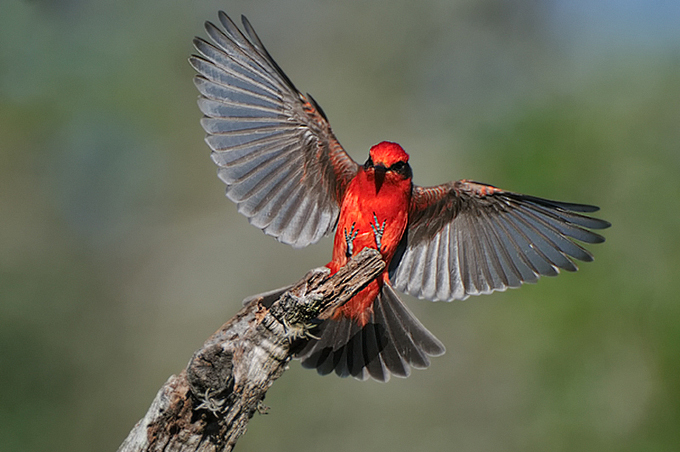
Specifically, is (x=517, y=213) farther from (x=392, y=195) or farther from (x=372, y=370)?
(x=372, y=370)

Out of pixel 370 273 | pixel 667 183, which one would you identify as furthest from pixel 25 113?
pixel 667 183

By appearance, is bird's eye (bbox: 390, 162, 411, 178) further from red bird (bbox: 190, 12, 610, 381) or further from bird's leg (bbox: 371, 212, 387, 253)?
bird's leg (bbox: 371, 212, 387, 253)

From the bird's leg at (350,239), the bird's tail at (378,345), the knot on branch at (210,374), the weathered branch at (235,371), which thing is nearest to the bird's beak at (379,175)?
the bird's leg at (350,239)

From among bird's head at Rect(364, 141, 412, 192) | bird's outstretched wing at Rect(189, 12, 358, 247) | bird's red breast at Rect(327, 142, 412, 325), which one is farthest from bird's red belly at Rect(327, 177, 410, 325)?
bird's outstretched wing at Rect(189, 12, 358, 247)

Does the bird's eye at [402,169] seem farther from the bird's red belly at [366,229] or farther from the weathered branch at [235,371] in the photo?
the weathered branch at [235,371]

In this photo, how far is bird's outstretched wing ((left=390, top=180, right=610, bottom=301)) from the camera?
4.56 m

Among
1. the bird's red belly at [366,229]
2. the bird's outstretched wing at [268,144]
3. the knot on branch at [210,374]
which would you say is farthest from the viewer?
the bird's outstretched wing at [268,144]

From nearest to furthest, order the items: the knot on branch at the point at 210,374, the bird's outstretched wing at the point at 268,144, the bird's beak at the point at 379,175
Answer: the knot on branch at the point at 210,374
the bird's beak at the point at 379,175
the bird's outstretched wing at the point at 268,144

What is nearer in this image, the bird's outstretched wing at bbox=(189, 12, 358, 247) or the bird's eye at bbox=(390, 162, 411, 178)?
the bird's eye at bbox=(390, 162, 411, 178)

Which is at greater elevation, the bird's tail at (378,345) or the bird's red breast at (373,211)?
the bird's red breast at (373,211)

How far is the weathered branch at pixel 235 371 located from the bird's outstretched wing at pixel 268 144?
53.5 inches

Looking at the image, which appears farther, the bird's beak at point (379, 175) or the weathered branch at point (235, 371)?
the bird's beak at point (379, 175)

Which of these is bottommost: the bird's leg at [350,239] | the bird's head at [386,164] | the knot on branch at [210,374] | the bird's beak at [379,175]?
the knot on branch at [210,374]

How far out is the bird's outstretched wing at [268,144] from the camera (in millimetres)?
4477
